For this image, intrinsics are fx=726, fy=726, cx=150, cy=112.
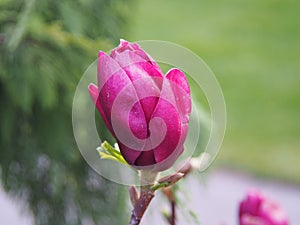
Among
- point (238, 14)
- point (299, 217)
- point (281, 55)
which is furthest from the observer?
point (238, 14)

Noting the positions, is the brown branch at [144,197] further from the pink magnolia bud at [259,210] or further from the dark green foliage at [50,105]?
the dark green foliage at [50,105]

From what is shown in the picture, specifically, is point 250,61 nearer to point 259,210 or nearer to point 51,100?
point 51,100

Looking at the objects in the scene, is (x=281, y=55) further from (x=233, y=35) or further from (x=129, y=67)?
(x=129, y=67)

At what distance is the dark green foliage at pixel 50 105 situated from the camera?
46.9 inches

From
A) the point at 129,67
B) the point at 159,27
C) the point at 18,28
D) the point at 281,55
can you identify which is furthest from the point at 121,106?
the point at 159,27

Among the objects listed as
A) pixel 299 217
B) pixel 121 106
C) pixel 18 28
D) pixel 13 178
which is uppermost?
pixel 121 106

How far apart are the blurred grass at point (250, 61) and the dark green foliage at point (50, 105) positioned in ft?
8.38

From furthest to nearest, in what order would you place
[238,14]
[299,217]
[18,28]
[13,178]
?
[238,14] → [299,217] → [13,178] → [18,28]

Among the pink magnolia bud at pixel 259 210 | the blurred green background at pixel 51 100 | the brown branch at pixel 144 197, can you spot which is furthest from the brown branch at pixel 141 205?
the blurred green background at pixel 51 100

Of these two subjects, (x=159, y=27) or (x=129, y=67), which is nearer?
(x=129, y=67)

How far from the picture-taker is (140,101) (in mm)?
482

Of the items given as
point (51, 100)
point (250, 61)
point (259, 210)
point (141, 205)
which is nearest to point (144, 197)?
point (141, 205)

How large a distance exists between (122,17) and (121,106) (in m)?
1.02

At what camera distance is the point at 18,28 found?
1122 millimetres
